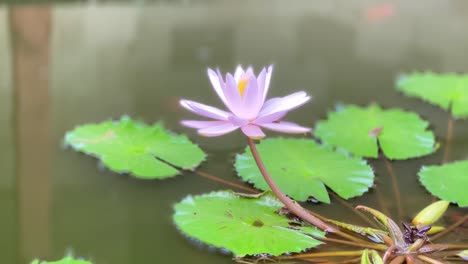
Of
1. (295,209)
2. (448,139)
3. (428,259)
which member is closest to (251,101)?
(295,209)

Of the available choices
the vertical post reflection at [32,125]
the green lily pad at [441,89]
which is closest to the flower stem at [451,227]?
the green lily pad at [441,89]

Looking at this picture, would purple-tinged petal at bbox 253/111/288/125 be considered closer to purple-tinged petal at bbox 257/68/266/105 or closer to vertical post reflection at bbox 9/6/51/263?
purple-tinged petal at bbox 257/68/266/105

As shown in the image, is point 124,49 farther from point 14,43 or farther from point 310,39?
point 310,39

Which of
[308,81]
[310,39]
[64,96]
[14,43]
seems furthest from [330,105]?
[14,43]

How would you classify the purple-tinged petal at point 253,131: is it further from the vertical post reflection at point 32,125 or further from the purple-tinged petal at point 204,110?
the vertical post reflection at point 32,125

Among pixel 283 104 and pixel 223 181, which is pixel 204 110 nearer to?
pixel 283 104

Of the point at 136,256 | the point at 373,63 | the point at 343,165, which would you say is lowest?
the point at 136,256

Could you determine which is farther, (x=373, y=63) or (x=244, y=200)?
(x=373, y=63)
